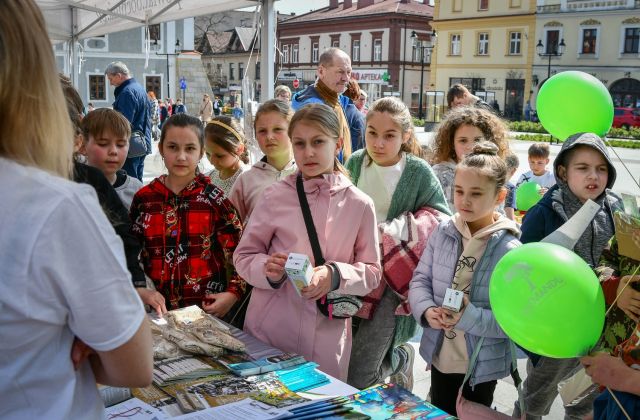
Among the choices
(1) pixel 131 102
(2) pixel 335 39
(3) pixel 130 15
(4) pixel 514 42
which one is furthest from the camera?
(2) pixel 335 39

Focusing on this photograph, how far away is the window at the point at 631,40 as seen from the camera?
33969 millimetres

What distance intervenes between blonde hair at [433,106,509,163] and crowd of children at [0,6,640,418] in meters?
0.47

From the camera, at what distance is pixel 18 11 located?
2.90ft

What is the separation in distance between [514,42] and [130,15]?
35.3 m

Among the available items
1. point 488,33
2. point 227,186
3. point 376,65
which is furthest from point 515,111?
point 227,186

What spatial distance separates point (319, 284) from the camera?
2.11 metres

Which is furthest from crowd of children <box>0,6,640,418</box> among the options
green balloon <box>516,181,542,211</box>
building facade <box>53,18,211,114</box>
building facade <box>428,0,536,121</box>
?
building facade <box>428,0,536,121</box>

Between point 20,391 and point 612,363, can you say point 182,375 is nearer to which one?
point 20,391

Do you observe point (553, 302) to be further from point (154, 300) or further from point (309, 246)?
point (154, 300)

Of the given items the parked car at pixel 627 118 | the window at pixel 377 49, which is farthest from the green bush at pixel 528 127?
the window at pixel 377 49

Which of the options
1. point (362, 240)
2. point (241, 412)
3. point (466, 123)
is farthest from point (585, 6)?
point (241, 412)

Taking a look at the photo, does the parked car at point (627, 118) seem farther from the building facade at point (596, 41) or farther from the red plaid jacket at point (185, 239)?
the red plaid jacket at point (185, 239)

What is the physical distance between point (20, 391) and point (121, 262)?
253mm

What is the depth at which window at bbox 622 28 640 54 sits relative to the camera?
111 feet
